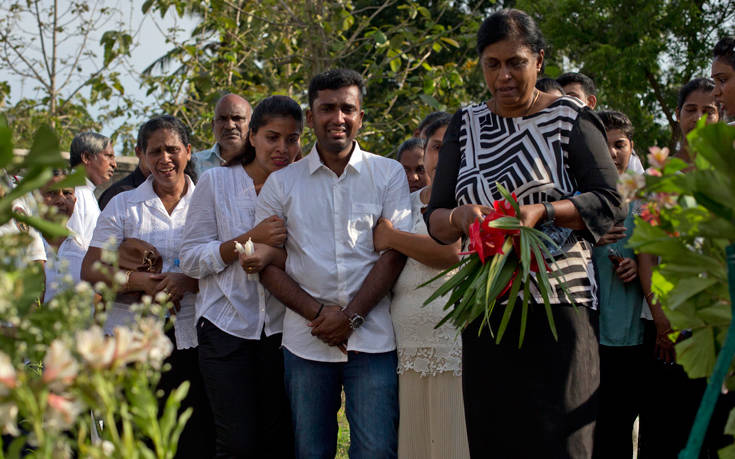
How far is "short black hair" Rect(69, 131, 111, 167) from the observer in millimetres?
6332

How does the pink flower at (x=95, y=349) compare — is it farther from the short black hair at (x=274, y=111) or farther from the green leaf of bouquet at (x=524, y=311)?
the short black hair at (x=274, y=111)

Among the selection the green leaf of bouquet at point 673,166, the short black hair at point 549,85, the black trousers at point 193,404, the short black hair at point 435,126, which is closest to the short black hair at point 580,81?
the short black hair at point 549,85

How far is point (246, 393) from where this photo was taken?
4.04 meters

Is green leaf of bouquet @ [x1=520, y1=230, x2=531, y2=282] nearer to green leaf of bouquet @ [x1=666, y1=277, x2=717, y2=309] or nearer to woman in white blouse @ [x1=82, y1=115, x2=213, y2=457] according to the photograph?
green leaf of bouquet @ [x1=666, y1=277, x2=717, y2=309]

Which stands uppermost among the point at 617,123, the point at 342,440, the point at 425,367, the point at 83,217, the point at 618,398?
the point at 617,123

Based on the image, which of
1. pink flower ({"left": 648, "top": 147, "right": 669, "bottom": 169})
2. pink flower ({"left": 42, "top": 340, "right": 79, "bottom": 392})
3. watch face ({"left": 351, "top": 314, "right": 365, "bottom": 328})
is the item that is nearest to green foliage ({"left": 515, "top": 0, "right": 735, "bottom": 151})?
watch face ({"left": 351, "top": 314, "right": 365, "bottom": 328})

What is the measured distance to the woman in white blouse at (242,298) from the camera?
13.2 ft

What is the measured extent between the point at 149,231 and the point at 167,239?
0.11m

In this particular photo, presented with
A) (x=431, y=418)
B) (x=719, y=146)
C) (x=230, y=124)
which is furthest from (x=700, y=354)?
(x=230, y=124)

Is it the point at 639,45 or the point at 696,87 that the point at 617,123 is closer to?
the point at 696,87

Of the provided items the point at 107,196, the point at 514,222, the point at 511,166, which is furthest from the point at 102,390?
the point at 107,196

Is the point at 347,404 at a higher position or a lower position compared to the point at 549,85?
lower

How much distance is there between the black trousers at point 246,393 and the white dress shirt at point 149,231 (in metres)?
0.30

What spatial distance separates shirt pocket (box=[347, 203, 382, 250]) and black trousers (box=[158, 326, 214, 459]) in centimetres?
120
